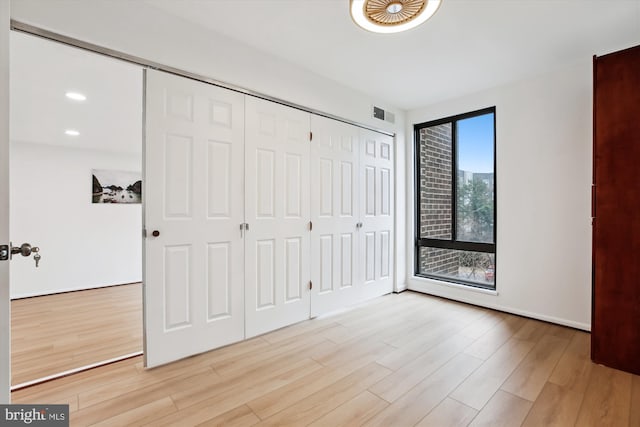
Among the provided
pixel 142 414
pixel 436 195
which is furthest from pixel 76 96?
pixel 436 195

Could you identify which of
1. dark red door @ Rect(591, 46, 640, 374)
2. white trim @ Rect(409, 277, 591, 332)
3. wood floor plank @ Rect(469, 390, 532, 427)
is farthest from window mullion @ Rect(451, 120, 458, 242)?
wood floor plank @ Rect(469, 390, 532, 427)

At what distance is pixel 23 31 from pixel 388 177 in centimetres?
348

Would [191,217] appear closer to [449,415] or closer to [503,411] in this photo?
[449,415]

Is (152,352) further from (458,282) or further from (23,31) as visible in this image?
(458,282)

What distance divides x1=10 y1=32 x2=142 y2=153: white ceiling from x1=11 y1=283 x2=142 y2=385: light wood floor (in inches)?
87.2

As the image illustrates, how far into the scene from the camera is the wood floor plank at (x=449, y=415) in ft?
5.16

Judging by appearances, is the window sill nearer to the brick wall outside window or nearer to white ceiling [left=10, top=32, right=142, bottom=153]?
the brick wall outside window

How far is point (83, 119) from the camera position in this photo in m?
3.54

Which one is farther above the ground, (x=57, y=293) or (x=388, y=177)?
(x=388, y=177)

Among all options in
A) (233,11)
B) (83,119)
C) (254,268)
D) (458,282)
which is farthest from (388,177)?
(83,119)

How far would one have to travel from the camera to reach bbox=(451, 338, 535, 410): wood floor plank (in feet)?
5.87

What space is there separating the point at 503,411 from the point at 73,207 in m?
5.93

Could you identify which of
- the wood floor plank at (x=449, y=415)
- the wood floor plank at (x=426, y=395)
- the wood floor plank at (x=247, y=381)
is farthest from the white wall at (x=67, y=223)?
the wood floor plank at (x=449, y=415)

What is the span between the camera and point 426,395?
71.4 inches
